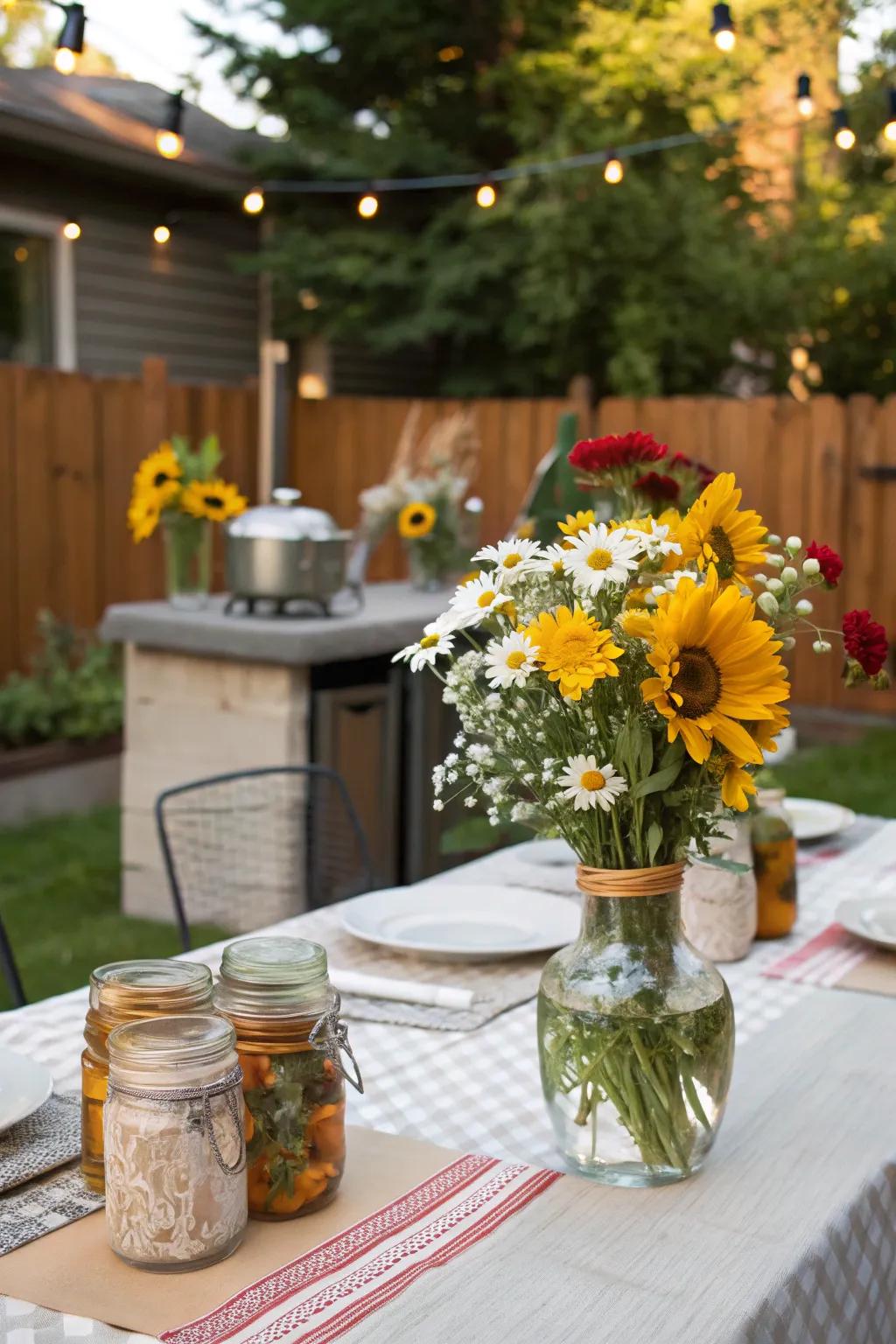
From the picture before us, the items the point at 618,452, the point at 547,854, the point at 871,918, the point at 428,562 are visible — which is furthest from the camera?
the point at 428,562

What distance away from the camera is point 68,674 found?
6.37m

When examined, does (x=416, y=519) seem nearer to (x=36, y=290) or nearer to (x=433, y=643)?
(x=433, y=643)

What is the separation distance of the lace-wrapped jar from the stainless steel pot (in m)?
3.05

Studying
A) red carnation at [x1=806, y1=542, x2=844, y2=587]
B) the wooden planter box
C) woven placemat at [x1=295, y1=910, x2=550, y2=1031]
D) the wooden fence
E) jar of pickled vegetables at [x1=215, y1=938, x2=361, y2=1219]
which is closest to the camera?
jar of pickled vegetables at [x1=215, y1=938, x2=361, y2=1219]

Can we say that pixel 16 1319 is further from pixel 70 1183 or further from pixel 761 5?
pixel 761 5

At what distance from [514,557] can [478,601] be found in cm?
5

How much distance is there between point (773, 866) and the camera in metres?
1.94

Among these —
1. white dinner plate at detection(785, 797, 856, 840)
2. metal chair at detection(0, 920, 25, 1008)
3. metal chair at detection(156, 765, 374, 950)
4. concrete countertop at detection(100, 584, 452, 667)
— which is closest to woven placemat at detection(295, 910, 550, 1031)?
metal chair at detection(0, 920, 25, 1008)

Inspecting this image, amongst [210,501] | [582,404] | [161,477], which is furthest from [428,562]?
[582,404]

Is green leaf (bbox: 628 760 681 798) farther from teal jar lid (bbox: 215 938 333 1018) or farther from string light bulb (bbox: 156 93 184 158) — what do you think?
string light bulb (bbox: 156 93 184 158)

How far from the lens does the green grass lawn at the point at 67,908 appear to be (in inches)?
162

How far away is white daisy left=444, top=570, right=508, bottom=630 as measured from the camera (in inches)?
49.1

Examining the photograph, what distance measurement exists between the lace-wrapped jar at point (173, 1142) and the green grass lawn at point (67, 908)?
249cm

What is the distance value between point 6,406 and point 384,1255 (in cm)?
601
